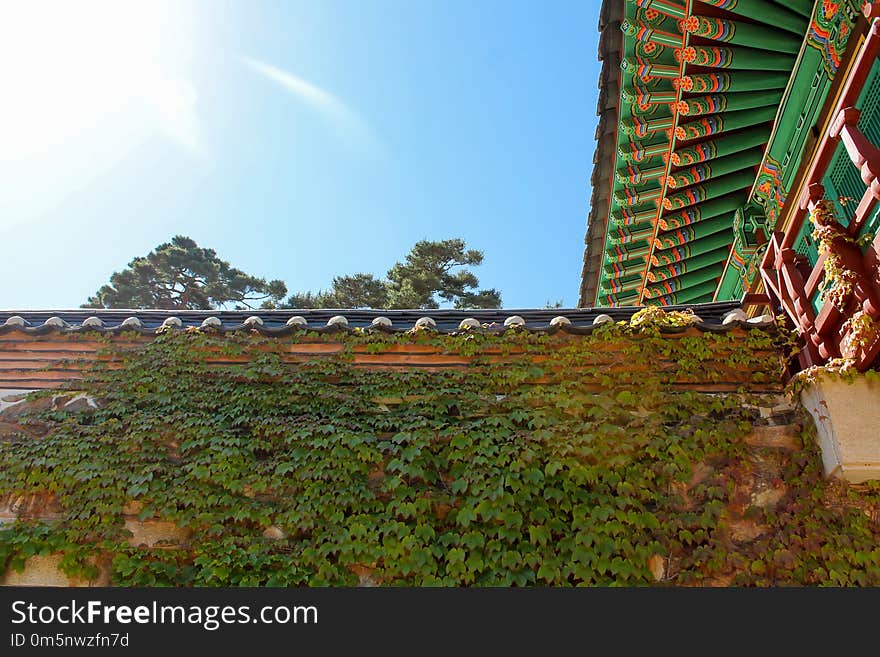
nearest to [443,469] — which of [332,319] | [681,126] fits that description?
[332,319]

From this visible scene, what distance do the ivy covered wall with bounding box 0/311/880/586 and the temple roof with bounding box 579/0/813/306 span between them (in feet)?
9.08

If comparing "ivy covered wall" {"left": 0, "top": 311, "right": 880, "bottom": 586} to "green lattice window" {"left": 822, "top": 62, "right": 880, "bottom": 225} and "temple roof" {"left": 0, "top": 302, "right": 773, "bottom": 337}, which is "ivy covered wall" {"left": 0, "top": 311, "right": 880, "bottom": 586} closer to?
"temple roof" {"left": 0, "top": 302, "right": 773, "bottom": 337}

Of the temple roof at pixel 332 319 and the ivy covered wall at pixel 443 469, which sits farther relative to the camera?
the temple roof at pixel 332 319

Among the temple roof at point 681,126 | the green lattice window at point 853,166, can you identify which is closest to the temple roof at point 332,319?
the green lattice window at point 853,166

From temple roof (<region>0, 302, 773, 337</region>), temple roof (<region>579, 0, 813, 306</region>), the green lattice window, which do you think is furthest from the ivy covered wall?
temple roof (<region>579, 0, 813, 306</region>)

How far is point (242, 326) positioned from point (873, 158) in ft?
14.3

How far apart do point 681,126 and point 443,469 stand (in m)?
4.47

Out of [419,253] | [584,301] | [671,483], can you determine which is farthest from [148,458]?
[419,253]

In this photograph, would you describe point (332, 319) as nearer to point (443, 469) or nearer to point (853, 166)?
point (443, 469)

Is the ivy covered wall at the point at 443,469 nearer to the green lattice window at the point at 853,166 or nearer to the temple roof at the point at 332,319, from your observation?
the temple roof at the point at 332,319

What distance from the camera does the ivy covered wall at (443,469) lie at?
4.17 m

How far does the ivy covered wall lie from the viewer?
164 inches

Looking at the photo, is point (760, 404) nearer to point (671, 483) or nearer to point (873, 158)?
point (671, 483)

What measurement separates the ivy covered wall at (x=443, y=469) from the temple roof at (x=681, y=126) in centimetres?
277
